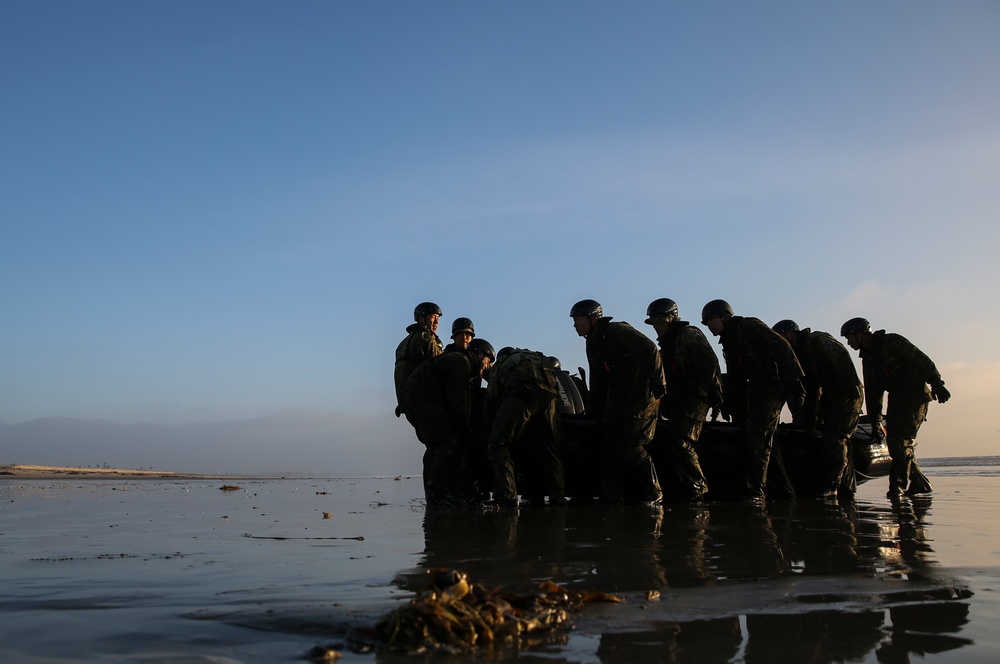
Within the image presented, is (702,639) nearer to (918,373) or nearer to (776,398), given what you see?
(776,398)

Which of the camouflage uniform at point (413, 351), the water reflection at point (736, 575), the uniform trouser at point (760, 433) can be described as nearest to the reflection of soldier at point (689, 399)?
the uniform trouser at point (760, 433)

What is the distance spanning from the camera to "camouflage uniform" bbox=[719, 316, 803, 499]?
35.9ft

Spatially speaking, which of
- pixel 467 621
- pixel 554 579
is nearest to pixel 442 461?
pixel 554 579

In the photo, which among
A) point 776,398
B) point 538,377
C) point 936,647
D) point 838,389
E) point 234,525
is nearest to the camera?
point 936,647

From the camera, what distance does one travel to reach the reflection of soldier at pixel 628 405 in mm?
10266

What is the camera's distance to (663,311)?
11219 millimetres

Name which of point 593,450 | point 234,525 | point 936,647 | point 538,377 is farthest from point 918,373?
point 936,647

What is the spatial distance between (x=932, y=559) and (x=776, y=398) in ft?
20.2

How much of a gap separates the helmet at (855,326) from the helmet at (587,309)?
420 centimetres

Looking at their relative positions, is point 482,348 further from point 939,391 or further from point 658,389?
point 939,391

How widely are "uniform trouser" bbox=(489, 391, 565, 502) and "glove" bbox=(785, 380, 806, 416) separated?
10.3ft

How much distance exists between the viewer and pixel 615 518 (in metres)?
8.20

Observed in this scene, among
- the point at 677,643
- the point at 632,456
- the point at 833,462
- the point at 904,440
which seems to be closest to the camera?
the point at 677,643

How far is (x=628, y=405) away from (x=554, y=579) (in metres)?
6.11
